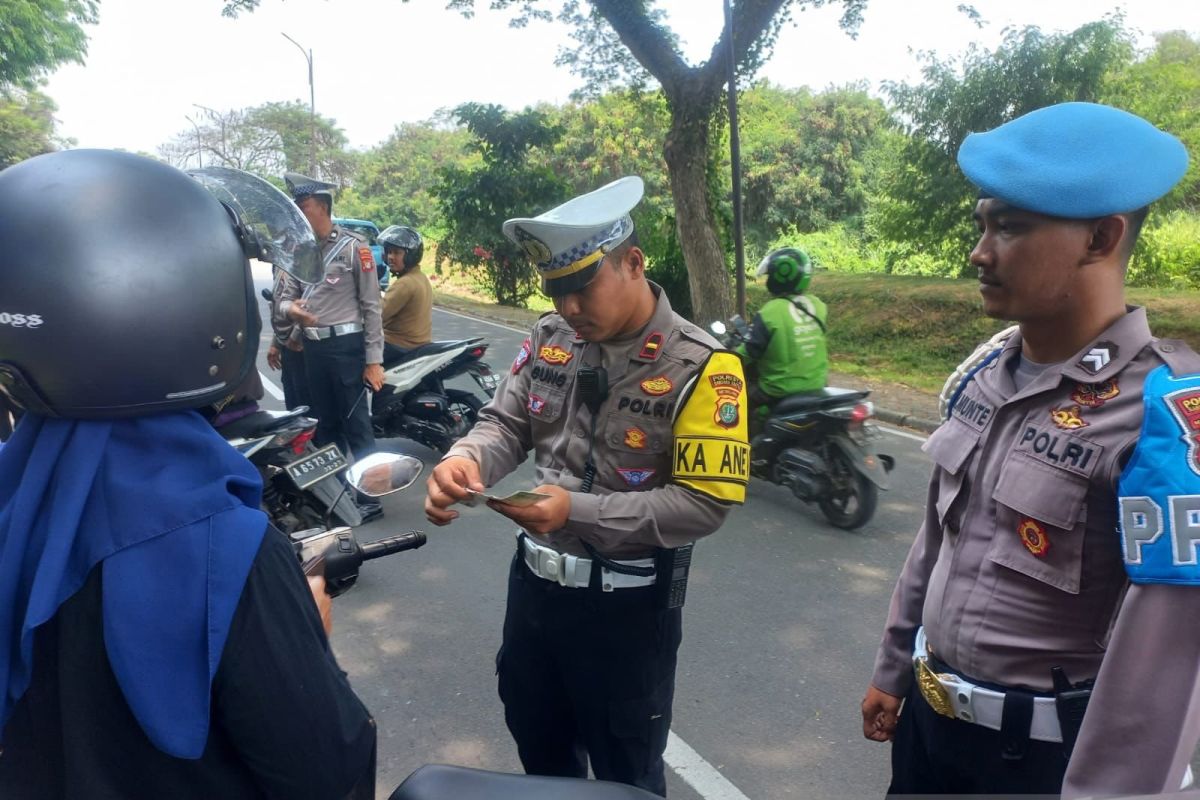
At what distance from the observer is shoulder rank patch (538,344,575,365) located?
2162 millimetres

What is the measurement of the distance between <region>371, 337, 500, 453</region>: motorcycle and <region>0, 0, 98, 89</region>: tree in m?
25.2

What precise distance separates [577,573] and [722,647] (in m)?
1.97

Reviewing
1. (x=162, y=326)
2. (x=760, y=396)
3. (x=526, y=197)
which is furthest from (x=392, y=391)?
(x=526, y=197)

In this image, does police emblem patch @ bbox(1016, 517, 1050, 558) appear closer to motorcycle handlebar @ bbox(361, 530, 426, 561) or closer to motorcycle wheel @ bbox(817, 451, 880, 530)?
motorcycle handlebar @ bbox(361, 530, 426, 561)

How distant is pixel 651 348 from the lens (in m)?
Result: 2.03

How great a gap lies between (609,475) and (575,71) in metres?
14.7

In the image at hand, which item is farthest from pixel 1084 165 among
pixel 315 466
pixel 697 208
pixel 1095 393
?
pixel 697 208

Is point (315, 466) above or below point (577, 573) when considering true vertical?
below

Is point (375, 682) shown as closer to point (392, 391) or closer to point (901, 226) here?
point (392, 391)

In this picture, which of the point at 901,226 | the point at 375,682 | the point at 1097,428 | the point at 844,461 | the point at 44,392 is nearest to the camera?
the point at 44,392

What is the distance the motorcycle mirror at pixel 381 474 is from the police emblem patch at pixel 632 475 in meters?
0.47

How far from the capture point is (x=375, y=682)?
3512 millimetres

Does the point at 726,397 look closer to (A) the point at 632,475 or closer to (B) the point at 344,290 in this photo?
(A) the point at 632,475

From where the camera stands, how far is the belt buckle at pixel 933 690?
1.53 meters
